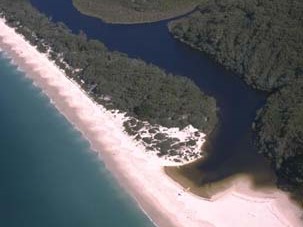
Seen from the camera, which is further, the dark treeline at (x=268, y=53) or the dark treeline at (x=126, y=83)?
the dark treeline at (x=126, y=83)

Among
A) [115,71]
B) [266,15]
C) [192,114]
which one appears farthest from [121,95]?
[266,15]

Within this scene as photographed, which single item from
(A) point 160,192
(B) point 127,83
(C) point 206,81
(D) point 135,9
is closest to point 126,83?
(B) point 127,83

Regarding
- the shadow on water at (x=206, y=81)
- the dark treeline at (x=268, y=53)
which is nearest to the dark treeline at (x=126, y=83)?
the shadow on water at (x=206, y=81)

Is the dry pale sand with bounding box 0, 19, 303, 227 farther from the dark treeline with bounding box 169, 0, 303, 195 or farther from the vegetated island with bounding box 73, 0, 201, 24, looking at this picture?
the vegetated island with bounding box 73, 0, 201, 24

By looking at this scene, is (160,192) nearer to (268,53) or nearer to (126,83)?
(126,83)

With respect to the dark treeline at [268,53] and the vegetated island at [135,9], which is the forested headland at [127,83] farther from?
the vegetated island at [135,9]

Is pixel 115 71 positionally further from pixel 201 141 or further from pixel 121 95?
pixel 201 141

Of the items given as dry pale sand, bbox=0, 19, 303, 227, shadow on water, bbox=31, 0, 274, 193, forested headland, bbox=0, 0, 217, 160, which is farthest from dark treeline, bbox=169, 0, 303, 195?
forested headland, bbox=0, 0, 217, 160
